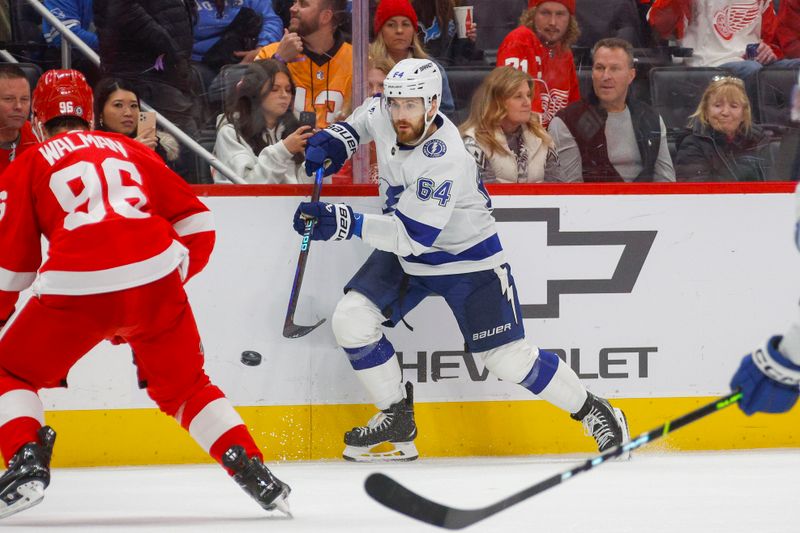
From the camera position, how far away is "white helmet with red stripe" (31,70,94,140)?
3.32 m

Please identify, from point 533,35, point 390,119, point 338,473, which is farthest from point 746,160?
point 338,473

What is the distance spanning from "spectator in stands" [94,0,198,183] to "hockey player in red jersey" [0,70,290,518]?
1.04m

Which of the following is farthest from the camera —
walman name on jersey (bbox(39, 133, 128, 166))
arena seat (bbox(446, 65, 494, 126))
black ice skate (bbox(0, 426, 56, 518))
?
arena seat (bbox(446, 65, 494, 126))

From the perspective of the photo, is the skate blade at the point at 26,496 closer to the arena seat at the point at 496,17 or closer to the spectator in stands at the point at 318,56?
the spectator in stands at the point at 318,56

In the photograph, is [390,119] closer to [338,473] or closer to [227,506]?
[338,473]

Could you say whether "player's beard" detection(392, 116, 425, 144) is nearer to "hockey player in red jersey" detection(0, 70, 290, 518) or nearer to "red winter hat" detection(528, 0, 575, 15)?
"red winter hat" detection(528, 0, 575, 15)

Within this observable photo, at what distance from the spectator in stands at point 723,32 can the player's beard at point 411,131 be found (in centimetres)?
99

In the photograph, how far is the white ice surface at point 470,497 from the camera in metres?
3.11

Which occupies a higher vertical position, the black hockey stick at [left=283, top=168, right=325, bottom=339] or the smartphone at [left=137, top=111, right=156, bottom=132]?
the smartphone at [left=137, top=111, right=156, bottom=132]

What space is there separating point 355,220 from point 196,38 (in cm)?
86

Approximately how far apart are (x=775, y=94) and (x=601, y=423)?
135 cm

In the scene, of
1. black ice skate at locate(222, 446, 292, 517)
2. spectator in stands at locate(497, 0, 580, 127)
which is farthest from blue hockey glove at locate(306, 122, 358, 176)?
black ice skate at locate(222, 446, 292, 517)

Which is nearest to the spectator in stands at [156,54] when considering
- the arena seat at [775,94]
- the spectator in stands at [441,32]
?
the spectator in stands at [441,32]

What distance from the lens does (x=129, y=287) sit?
3.04m
